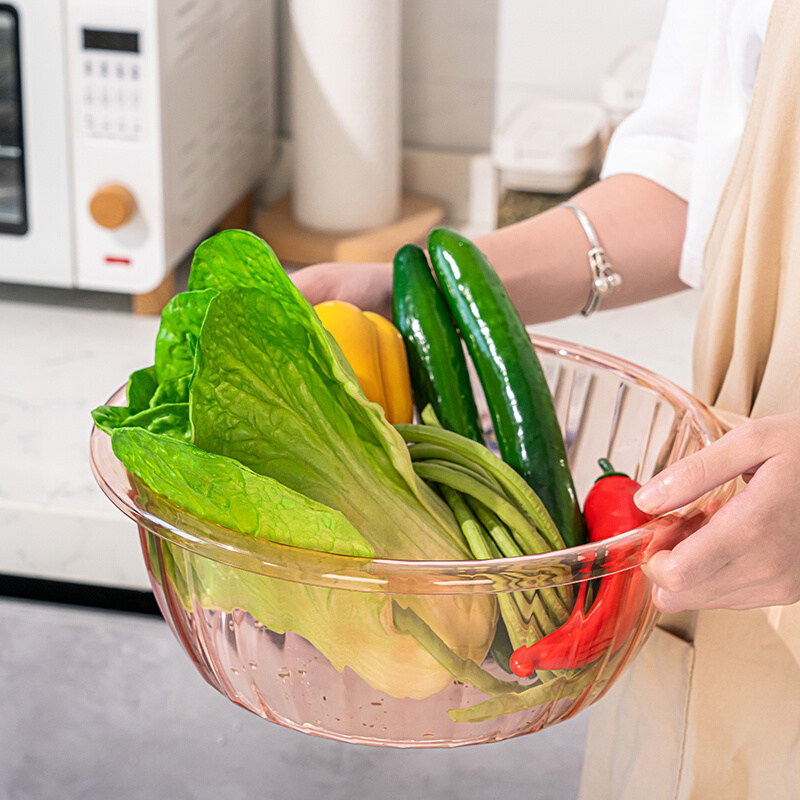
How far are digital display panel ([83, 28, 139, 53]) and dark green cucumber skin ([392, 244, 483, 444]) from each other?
0.69 metres

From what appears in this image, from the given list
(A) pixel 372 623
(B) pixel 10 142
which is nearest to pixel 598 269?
(A) pixel 372 623

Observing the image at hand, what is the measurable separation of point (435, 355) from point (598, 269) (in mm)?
169

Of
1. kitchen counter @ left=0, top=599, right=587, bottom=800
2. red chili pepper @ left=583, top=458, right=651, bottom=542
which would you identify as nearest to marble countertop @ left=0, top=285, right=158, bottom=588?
kitchen counter @ left=0, top=599, right=587, bottom=800

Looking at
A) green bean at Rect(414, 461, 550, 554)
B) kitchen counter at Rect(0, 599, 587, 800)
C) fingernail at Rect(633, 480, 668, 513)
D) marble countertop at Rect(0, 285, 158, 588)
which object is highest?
fingernail at Rect(633, 480, 668, 513)

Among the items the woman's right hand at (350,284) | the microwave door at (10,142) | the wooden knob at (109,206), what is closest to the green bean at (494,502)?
the woman's right hand at (350,284)

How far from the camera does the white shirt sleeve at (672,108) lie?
1.78 ft

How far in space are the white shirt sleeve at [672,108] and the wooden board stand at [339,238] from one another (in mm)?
658

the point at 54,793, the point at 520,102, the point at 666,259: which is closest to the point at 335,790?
the point at 54,793

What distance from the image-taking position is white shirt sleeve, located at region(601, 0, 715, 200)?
54cm

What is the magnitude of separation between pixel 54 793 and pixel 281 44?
40.3 inches

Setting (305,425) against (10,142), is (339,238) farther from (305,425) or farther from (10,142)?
(305,425)

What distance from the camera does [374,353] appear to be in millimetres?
420

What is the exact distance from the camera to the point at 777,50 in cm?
43

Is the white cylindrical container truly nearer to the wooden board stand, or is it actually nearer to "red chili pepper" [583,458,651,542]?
the wooden board stand
